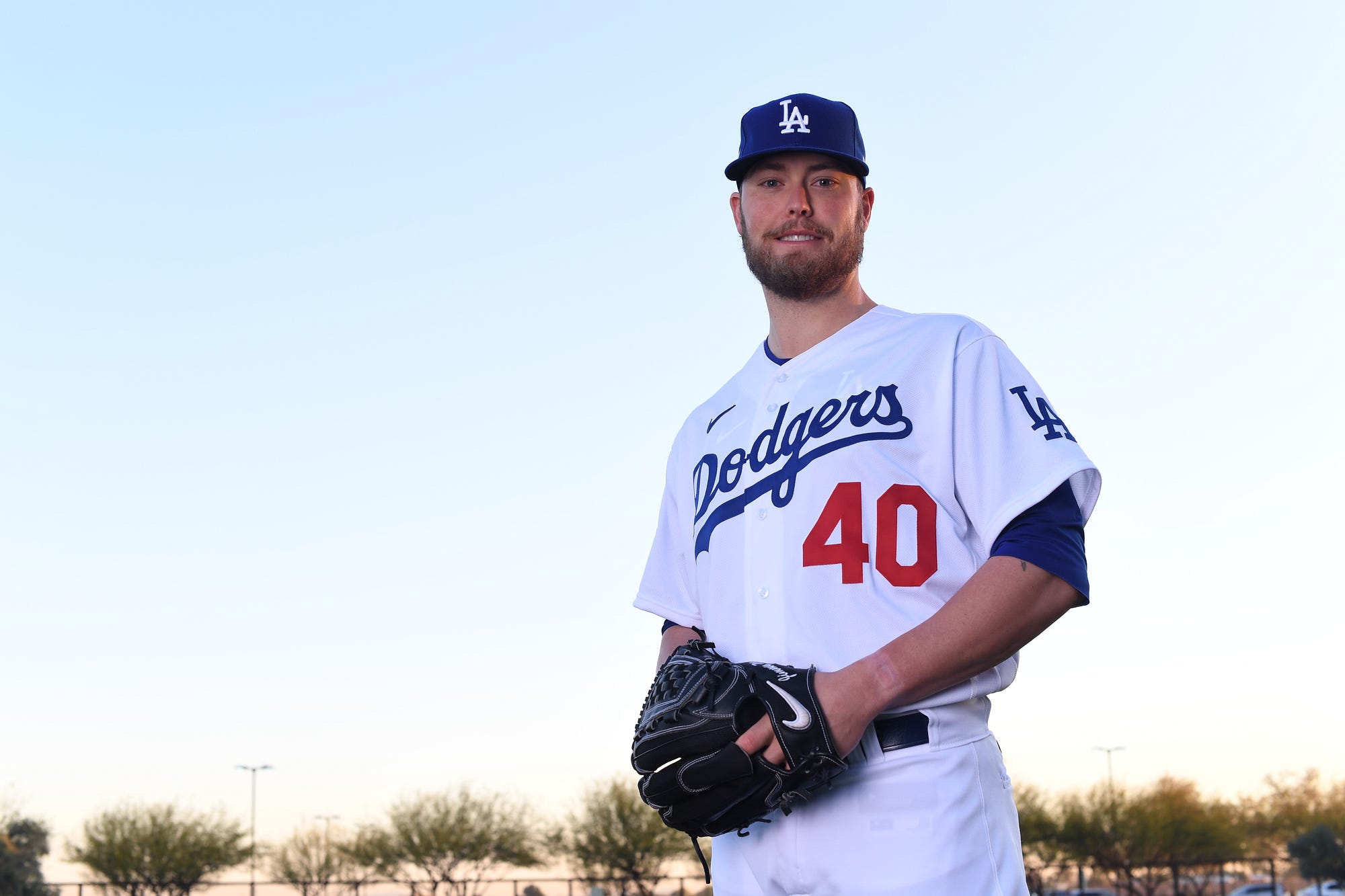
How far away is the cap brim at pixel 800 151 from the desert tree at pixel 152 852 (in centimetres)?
5666

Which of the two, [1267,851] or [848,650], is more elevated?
[848,650]

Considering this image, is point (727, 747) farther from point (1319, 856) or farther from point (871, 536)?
point (1319, 856)

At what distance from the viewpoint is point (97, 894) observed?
5106 centimetres

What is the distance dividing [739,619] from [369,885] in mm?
57703

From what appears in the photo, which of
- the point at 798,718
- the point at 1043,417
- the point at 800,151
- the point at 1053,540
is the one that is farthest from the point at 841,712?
the point at 800,151

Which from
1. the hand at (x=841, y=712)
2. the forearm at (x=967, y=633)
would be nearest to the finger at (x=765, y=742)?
the hand at (x=841, y=712)

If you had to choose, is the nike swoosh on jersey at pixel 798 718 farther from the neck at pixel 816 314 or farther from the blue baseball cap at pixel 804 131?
the blue baseball cap at pixel 804 131

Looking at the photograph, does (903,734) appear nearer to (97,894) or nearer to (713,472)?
(713,472)

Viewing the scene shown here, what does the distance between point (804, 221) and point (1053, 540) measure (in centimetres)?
95

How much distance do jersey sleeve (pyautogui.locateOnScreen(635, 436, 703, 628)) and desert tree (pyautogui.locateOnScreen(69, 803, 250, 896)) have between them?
56.1m

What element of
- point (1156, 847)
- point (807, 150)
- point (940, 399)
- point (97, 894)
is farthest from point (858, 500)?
point (1156, 847)

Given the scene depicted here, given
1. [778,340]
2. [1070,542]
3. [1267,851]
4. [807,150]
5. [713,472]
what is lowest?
[1267,851]

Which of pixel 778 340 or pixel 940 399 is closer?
pixel 940 399

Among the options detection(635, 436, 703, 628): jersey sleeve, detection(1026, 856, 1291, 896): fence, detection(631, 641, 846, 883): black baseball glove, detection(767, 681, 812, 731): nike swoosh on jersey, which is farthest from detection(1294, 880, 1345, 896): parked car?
detection(767, 681, 812, 731): nike swoosh on jersey
